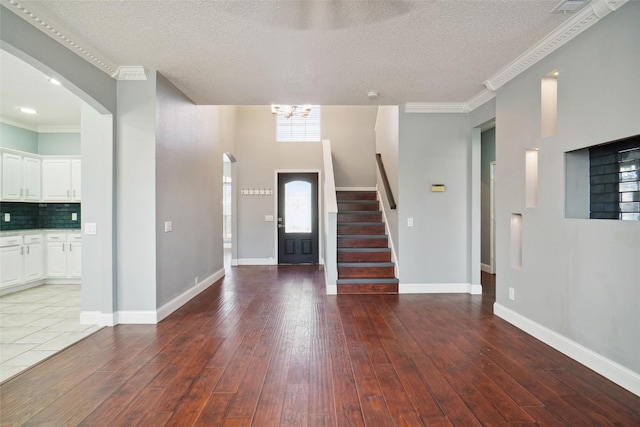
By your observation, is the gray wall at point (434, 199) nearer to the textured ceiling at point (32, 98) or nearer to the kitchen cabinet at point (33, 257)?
the textured ceiling at point (32, 98)

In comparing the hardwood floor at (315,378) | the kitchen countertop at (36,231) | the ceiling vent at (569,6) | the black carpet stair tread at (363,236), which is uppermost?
the ceiling vent at (569,6)

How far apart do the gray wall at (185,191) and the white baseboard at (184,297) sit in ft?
0.21

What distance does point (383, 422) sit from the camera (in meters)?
1.81

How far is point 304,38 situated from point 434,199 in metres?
3.03

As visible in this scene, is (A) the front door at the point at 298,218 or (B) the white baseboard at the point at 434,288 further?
(A) the front door at the point at 298,218

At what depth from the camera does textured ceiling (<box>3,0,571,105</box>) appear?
241 centimetres

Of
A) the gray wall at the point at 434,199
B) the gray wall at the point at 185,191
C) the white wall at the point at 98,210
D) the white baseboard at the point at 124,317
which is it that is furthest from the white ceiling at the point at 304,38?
the white baseboard at the point at 124,317

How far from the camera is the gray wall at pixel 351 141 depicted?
7.69 m

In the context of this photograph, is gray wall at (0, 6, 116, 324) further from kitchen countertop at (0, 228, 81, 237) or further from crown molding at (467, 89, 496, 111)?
crown molding at (467, 89, 496, 111)

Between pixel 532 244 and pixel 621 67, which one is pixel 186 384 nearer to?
pixel 532 244

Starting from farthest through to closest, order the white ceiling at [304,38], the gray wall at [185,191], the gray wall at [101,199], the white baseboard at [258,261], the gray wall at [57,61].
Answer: the white baseboard at [258,261], the gray wall at [185,191], the gray wall at [101,199], the white ceiling at [304,38], the gray wall at [57,61]

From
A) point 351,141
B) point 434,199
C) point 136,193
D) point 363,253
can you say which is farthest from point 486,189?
point 136,193

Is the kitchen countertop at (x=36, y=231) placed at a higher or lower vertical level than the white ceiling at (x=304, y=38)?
lower

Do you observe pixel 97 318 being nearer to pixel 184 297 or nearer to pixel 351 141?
pixel 184 297
